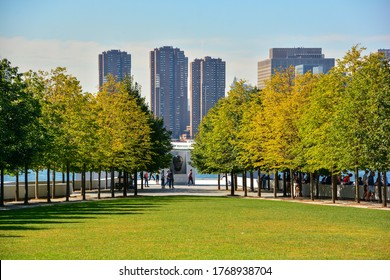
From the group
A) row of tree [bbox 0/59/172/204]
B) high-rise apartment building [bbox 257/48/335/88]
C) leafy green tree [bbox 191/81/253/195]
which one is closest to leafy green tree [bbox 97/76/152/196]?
row of tree [bbox 0/59/172/204]

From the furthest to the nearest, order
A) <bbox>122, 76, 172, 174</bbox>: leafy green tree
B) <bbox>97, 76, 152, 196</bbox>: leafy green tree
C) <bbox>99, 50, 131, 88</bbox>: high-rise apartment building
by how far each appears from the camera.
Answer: <bbox>99, 50, 131, 88</bbox>: high-rise apartment building < <bbox>122, 76, 172, 174</bbox>: leafy green tree < <bbox>97, 76, 152, 196</bbox>: leafy green tree

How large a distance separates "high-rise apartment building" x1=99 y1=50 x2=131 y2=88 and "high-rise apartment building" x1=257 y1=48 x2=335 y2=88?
23.9 meters

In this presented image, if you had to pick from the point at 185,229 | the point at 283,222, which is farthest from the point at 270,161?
the point at 185,229

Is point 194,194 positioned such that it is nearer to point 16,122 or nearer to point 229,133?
point 229,133

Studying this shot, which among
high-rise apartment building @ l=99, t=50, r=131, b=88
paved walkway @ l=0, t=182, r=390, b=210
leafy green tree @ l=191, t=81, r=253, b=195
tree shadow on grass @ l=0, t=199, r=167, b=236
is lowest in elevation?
paved walkway @ l=0, t=182, r=390, b=210

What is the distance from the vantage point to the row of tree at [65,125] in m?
44.2

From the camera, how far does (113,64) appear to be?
Answer: 5531 inches

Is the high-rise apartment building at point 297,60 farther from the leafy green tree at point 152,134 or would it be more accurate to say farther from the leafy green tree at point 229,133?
the leafy green tree at point 229,133

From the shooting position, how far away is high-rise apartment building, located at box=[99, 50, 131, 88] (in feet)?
458

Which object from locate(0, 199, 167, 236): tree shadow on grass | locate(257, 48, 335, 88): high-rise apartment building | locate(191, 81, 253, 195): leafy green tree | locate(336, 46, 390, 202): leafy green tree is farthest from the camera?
locate(257, 48, 335, 88): high-rise apartment building

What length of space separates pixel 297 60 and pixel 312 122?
9749cm

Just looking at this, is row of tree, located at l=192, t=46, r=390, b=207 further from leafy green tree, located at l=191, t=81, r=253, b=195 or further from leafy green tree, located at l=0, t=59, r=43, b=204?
leafy green tree, located at l=0, t=59, r=43, b=204

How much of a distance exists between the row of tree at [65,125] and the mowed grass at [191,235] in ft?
23.6
